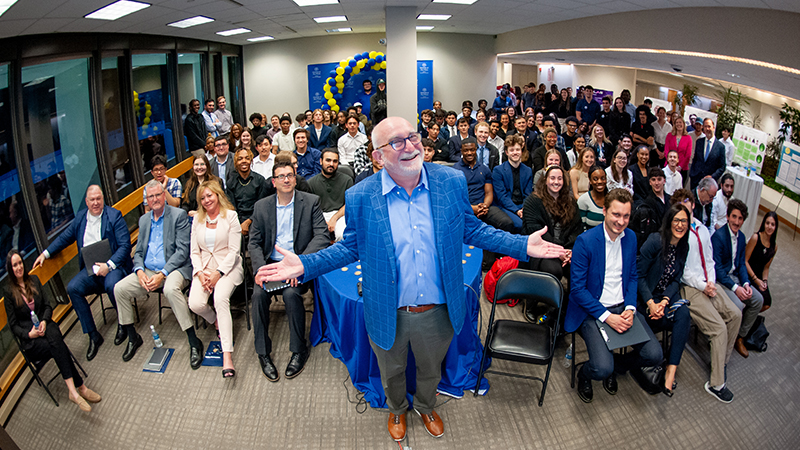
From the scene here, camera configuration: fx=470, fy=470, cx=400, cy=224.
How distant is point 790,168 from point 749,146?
0.66 m

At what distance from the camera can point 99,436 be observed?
3174 mm

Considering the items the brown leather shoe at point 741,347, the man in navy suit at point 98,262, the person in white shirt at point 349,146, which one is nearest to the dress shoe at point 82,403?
the man in navy suit at point 98,262

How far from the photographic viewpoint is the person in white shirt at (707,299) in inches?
137

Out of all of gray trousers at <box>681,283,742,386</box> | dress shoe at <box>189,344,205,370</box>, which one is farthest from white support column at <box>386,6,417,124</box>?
gray trousers at <box>681,283,742,386</box>

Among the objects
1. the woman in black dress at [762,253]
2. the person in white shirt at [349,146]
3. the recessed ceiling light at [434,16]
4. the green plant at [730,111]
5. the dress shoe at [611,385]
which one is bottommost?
the dress shoe at [611,385]

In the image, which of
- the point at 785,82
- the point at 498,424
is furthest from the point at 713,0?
the point at 498,424

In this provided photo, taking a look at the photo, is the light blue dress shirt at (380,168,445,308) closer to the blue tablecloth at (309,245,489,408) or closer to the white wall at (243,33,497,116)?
the blue tablecloth at (309,245,489,408)

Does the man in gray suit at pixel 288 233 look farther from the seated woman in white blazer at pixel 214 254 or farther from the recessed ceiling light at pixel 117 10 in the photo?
the recessed ceiling light at pixel 117 10

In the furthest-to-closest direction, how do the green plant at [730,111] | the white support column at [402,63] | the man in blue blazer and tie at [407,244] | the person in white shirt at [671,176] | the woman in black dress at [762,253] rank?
1. the green plant at [730,111]
2. the white support column at [402,63]
3. the person in white shirt at [671,176]
4. the woman in black dress at [762,253]
5. the man in blue blazer and tie at [407,244]

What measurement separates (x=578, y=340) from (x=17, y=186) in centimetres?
563

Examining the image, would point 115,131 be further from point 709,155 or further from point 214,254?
point 709,155

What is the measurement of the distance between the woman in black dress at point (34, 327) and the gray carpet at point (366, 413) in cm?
17

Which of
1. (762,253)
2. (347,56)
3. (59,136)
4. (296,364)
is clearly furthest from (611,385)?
(347,56)

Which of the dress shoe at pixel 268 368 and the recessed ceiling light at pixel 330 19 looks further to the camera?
the recessed ceiling light at pixel 330 19
